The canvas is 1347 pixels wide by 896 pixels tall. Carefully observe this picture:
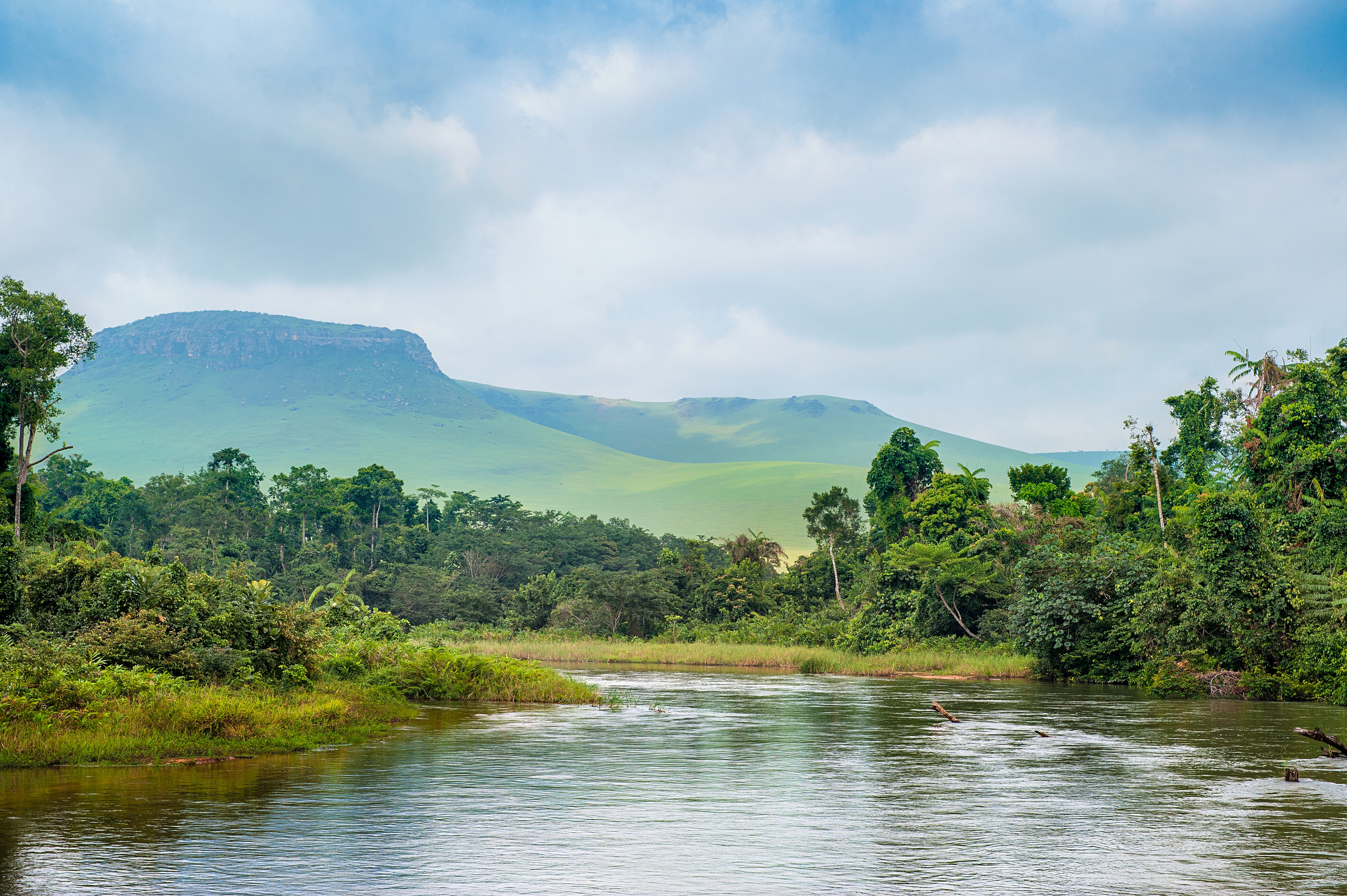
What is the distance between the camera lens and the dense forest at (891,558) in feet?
109

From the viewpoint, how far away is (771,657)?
181 ft

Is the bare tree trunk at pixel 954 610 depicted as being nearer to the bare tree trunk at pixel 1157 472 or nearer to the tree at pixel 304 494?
the bare tree trunk at pixel 1157 472

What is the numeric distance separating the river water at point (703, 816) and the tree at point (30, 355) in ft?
88.8

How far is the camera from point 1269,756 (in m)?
20.0

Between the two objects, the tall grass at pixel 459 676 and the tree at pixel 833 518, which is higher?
the tree at pixel 833 518

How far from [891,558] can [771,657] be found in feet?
25.4

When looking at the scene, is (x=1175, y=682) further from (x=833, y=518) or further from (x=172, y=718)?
(x=833, y=518)

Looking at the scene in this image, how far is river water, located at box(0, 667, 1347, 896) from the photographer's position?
34.2ft

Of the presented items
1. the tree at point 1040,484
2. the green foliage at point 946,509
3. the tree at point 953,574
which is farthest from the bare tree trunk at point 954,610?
the tree at point 1040,484

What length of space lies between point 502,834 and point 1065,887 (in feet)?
19.3

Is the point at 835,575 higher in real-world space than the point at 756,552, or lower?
lower

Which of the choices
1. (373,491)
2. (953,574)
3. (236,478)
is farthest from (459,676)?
(236,478)

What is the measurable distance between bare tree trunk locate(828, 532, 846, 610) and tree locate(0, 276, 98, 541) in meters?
42.8

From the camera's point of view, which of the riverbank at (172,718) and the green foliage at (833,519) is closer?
the riverbank at (172,718)
